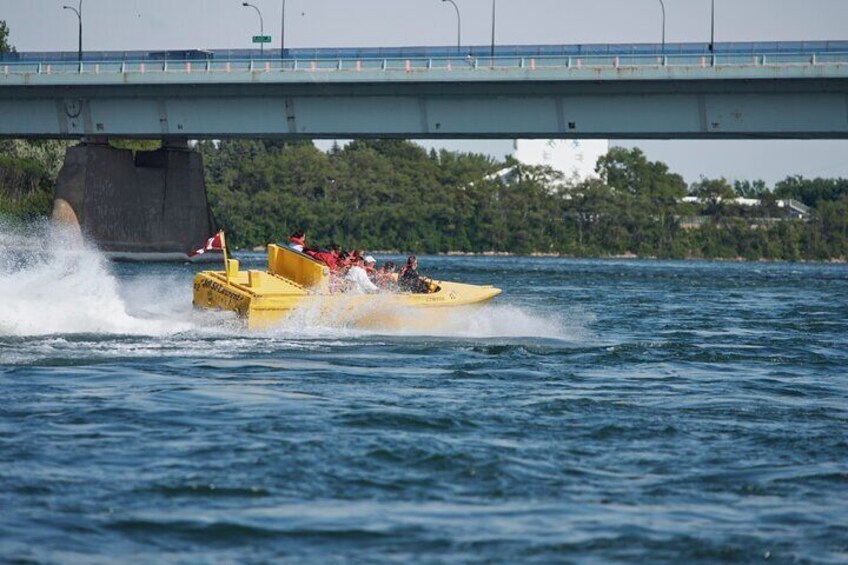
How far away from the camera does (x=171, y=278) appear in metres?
45.3

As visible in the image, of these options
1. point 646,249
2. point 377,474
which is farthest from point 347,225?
point 377,474

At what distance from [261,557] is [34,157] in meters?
78.1

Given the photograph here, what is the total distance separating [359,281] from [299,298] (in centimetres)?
132

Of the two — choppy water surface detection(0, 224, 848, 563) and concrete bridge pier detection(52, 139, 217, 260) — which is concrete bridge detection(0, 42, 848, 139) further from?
choppy water surface detection(0, 224, 848, 563)

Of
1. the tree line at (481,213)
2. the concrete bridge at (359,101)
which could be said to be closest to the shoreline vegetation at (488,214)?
the tree line at (481,213)

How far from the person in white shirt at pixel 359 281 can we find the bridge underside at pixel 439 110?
31840mm

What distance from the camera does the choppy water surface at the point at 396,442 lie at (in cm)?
1093

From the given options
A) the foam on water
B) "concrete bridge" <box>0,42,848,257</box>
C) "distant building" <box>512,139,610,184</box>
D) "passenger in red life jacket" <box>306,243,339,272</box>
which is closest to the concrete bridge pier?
"concrete bridge" <box>0,42,848,257</box>

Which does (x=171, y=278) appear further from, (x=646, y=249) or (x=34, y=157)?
(x=646, y=249)

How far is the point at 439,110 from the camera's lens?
59469mm

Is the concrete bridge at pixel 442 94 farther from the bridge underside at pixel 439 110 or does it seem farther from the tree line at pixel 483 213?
the tree line at pixel 483 213

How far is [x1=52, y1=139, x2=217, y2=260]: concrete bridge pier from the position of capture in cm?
6556

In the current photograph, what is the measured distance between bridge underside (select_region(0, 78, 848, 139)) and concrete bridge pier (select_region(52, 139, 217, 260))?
1593mm

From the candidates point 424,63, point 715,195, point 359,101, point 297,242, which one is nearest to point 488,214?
point 715,195
